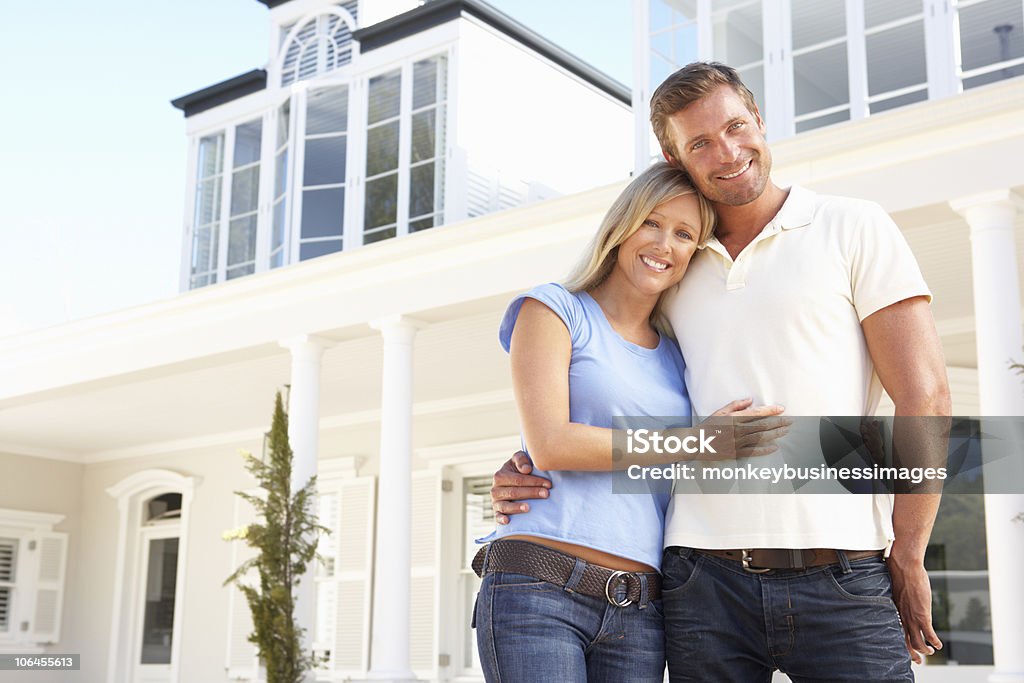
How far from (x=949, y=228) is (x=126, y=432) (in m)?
9.37

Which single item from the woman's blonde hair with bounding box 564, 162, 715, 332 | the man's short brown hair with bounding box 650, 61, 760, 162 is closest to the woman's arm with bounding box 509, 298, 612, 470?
the woman's blonde hair with bounding box 564, 162, 715, 332

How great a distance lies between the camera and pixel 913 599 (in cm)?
165

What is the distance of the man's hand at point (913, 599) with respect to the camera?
5.40 ft

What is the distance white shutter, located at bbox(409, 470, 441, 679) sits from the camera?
34.1 ft

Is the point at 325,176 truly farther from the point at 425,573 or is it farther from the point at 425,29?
the point at 425,573

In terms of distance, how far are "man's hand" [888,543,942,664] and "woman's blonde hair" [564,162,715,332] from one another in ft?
1.94

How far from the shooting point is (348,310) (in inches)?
306

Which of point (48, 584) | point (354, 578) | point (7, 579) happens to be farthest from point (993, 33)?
point (7, 579)

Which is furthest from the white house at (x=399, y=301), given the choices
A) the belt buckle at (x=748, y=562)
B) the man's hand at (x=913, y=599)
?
the belt buckle at (x=748, y=562)

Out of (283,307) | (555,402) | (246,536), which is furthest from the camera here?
(283,307)

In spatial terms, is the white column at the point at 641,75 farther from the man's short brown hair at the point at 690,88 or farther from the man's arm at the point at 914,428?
the man's arm at the point at 914,428

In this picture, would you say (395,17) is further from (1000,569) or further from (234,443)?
(1000,569)

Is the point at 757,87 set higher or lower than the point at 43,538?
higher

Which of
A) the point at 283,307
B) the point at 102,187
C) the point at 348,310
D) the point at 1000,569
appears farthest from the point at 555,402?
the point at 102,187
